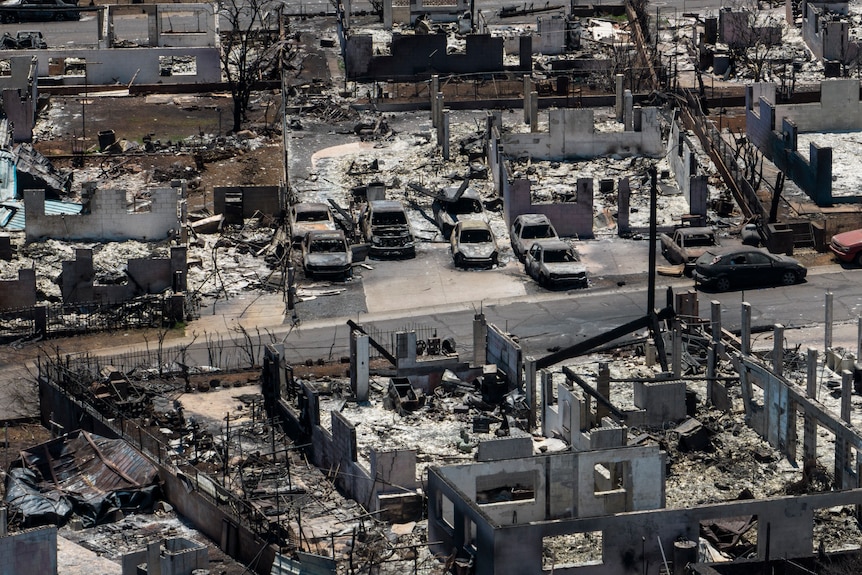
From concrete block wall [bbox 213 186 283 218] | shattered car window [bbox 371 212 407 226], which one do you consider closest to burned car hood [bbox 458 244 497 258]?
shattered car window [bbox 371 212 407 226]

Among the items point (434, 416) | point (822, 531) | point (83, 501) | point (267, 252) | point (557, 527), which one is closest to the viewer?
point (557, 527)

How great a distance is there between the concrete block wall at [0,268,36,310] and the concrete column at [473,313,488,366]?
1354cm

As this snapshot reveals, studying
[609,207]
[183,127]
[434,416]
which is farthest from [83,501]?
[183,127]

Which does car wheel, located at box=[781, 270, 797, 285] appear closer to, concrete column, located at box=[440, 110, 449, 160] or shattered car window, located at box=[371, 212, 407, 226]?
shattered car window, located at box=[371, 212, 407, 226]

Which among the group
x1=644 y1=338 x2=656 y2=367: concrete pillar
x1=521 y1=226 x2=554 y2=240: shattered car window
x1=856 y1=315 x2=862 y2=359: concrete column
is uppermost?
x1=521 y1=226 x2=554 y2=240: shattered car window

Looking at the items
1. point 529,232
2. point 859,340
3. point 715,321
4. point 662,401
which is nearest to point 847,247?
point 529,232

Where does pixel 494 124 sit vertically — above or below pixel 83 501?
above

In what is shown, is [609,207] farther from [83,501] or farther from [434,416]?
[83,501]

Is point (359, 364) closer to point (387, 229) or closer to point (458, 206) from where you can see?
point (387, 229)

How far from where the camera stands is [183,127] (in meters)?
88.7

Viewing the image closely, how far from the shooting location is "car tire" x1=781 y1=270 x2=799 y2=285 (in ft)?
234

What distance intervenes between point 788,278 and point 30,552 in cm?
2778

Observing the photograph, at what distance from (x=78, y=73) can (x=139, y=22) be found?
8.62m

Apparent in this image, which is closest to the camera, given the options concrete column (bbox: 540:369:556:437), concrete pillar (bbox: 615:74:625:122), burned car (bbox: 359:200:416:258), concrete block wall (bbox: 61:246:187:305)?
concrete column (bbox: 540:369:556:437)
